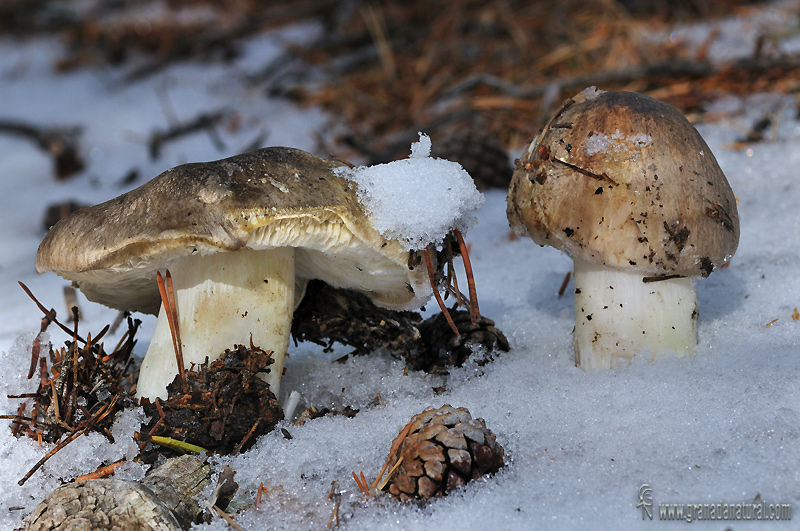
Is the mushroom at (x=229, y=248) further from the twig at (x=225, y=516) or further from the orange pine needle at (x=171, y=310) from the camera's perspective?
the twig at (x=225, y=516)

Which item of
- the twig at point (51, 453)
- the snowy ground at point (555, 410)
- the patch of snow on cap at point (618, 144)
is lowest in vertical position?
the snowy ground at point (555, 410)

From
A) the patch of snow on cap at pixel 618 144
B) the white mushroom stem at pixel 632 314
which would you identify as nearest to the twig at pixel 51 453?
the white mushroom stem at pixel 632 314

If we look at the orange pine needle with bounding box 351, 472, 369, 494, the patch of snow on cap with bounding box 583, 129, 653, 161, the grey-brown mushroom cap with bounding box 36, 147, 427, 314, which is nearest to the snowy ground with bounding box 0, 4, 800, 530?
the orange pine needle with bounding box 351, 472, 369, 494

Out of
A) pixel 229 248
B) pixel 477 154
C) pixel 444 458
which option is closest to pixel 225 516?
pixel 444 458

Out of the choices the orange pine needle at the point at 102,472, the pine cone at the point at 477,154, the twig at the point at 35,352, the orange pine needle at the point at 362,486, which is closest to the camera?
the orange pine needle at the point at 362,486

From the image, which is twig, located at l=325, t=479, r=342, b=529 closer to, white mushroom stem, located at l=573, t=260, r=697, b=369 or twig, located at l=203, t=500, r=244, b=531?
twig, located at l=203, t=500, r=244, b=531

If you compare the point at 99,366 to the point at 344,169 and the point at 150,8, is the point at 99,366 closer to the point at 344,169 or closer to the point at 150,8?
the point at 344,169
